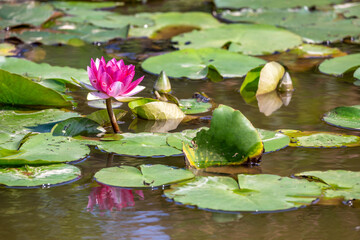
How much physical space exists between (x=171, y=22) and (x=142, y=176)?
324 centimetres

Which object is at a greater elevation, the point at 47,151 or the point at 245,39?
the point at 245,39

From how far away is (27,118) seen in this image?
2.21 meters

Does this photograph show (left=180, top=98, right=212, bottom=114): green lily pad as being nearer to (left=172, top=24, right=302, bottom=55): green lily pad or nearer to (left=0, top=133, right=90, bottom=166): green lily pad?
(left=0, top=133, right=90, bottom=166): green lily pad

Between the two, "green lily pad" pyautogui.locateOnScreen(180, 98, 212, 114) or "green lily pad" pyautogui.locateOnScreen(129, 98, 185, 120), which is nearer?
"green lily pad" pyautogui.locateOnScreen(129, 98, 185, 120)

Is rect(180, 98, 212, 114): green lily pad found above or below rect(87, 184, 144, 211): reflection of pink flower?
above

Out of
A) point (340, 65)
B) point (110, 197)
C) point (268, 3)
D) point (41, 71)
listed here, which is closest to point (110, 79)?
point (110, 197)

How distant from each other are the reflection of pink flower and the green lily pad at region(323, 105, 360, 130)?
100 centimetres

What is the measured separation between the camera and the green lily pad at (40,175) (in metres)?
1.64

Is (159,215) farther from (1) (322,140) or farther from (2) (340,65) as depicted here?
(2) (340,65)

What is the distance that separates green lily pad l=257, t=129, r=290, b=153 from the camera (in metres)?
1.93

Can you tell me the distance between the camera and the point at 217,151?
179 centimetres

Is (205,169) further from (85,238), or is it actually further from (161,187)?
(85,238)

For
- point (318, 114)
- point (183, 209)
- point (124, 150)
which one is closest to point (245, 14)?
point (318, 114)

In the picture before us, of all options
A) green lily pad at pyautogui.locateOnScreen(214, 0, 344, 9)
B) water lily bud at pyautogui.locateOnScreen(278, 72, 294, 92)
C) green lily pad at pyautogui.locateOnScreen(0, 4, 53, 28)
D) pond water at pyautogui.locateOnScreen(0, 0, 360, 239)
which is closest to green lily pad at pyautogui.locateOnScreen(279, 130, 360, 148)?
pond water at pyautogui.locateOnScreen(0, 0, 360, 239)
